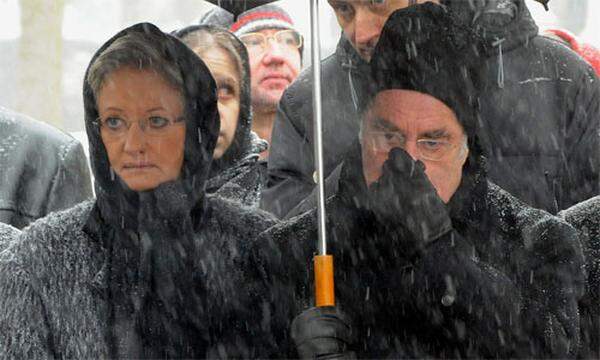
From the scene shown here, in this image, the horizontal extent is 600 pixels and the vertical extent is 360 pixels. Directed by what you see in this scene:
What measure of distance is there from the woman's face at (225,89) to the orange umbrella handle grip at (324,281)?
107cm

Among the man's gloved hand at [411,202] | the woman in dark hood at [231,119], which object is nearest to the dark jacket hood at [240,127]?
the woman in dark hood at [231,119]

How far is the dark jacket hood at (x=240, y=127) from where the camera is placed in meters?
4.85

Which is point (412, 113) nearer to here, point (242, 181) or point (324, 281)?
point (324, 281)

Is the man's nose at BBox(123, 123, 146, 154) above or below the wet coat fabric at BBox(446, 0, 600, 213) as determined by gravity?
below

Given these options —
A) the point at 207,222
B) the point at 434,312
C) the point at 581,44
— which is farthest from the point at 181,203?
the point at 581,44

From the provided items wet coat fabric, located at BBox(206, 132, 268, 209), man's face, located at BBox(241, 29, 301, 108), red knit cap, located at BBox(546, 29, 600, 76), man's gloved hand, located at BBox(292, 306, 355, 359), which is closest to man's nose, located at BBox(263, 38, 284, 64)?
man's face, located at BBox(241, 29, 301, 108)

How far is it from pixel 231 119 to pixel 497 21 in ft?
2.93

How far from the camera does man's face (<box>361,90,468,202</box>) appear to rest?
391 centimetres

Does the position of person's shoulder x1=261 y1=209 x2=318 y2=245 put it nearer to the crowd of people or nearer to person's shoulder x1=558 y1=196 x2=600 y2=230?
the crowd of people

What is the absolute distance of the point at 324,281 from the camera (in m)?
3.77

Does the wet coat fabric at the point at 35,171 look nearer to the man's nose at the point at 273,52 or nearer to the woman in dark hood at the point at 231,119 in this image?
the woman in dark hood at the point at 231,119

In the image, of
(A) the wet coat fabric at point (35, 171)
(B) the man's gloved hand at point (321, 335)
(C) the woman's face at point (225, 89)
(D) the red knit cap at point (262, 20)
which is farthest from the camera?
(D) the red knit cap at point (262, 20)

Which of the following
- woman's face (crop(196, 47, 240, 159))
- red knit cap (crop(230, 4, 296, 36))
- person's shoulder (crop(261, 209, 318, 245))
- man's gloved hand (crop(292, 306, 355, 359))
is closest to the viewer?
man's gloved hand (crop(292, 306, 355, 359))

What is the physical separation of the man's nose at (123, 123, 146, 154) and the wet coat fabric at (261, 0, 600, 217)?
2.11 ft
